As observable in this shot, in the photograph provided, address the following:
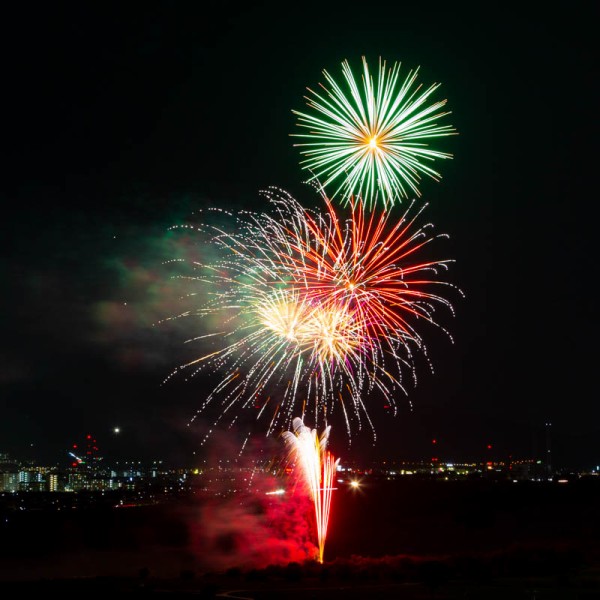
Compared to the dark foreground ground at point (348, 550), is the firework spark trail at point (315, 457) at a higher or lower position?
higher

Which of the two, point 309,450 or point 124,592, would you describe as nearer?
point 124,592

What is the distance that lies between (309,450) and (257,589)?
5919 mm

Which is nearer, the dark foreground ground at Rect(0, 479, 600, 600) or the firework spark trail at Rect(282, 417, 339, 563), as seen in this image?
the dark foreground ground at Rect(0, 479, 600, 600)

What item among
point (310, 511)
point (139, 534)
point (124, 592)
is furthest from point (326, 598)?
point (139, 534)

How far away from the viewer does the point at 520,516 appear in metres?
50.2

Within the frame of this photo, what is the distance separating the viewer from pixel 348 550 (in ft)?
109

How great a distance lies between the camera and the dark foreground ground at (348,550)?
19891mm

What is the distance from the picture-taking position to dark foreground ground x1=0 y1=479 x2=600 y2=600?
19.9m

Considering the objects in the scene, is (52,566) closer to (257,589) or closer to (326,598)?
(257,589)

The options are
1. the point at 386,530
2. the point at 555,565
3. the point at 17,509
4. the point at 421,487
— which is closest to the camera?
the point at 555,565

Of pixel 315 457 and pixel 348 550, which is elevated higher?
pixel 315 457

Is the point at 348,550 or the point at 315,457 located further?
the point at 348,550

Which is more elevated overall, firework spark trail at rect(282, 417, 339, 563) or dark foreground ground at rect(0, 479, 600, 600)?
firework spark trail at rect(282, 417, 339, 563)

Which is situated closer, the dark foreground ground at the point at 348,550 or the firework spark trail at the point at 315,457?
the dark foreground ground at the point at 348,550
